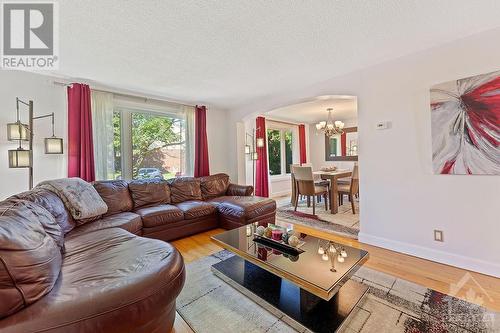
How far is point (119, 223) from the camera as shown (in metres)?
2.50

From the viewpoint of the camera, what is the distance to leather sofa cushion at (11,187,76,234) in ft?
6.33

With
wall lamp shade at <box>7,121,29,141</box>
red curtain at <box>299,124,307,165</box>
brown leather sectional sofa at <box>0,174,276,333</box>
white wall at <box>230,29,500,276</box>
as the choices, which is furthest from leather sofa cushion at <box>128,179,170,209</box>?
red curtain at <box>299,124,307,165</box>

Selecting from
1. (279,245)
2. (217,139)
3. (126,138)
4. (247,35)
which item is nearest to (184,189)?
(126,138)

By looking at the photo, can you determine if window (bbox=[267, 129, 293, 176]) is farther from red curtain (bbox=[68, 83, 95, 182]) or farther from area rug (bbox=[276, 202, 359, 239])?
red curtain (bbox=[68, 83, 95, 182])

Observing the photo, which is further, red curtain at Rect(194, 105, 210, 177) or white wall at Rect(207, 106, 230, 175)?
white wall at Rect(207, 106, 230, 175)

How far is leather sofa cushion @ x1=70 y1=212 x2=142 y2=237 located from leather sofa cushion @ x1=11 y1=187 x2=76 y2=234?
0.36ft

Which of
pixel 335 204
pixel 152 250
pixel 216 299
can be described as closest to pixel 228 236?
pixel 216 299

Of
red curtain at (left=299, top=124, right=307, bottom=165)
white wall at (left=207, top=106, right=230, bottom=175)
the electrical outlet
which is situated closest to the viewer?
the electrical outlet

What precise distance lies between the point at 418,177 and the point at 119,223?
11.1 ft

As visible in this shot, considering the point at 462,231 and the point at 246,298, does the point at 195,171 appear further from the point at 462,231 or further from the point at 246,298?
the point at 462,231

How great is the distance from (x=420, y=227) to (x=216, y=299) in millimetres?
2315

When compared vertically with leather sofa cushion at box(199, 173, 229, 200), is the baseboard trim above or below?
below

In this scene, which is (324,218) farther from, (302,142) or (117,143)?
(117,143)

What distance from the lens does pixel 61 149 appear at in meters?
2.82
